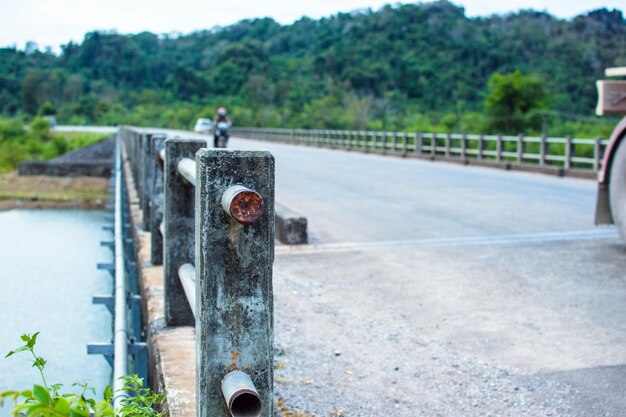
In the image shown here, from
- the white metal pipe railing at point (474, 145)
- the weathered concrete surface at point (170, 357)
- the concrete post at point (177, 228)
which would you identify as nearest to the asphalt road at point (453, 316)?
the weathered concrete surface at point (170, 357)

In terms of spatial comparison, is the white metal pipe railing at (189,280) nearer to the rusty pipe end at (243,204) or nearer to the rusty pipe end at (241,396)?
the rusty pipe end at (241,396)

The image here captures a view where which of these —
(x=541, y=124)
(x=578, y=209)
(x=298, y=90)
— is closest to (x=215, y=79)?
(x=298, y=90)

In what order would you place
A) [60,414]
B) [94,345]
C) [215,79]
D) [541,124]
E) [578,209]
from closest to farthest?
[60,414]
[94,345]
[578,209]
[541,124]
[215,79]

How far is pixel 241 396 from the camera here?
7.42 ft

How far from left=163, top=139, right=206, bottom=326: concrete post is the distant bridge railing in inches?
619

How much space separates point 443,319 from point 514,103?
4093 centimetres

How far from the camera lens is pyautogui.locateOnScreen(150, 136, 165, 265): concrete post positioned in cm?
585

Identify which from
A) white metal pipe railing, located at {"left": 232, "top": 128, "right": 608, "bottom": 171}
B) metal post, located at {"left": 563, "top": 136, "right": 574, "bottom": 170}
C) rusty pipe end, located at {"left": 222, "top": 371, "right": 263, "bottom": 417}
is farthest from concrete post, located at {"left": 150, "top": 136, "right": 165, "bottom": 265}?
metal post, located at {"left": 563, "top": 136, "right": 574, "bottom": 170}

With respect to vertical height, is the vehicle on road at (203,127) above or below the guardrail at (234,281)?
below

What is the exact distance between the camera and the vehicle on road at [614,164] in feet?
23.5

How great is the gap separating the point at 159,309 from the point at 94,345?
0.55 metres

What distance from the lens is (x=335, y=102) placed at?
7931cm

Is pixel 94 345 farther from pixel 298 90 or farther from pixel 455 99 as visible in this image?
pixel 298 90

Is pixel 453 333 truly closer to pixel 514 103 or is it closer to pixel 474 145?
pixel 474 145
